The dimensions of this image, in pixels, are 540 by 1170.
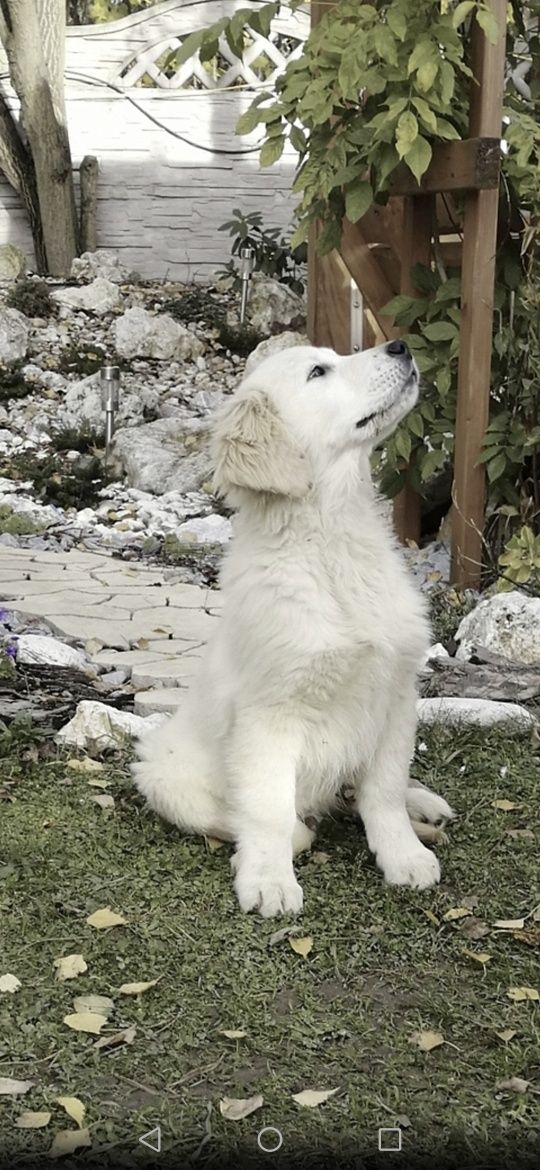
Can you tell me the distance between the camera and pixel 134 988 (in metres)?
2.58

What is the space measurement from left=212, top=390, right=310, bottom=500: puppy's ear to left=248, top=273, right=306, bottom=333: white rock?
318 inches

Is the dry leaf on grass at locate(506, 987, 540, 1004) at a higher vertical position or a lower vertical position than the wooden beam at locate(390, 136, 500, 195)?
lower

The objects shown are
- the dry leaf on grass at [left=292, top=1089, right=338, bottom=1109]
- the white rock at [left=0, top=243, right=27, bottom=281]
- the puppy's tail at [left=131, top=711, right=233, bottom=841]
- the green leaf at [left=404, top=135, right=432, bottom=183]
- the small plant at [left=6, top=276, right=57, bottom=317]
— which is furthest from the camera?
the white rock at [left=0, top=243, right=27, bottom=281]

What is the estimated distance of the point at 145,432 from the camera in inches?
342

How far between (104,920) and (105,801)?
735 mm

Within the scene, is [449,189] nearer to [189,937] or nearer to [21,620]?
[21,620]

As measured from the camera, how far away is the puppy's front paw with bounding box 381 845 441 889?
9.93ft

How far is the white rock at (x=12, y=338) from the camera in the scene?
33.5 feet

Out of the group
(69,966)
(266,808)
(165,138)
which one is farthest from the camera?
(165,138)

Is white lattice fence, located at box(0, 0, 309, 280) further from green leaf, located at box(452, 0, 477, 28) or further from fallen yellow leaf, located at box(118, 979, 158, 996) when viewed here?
fallen yellow leaf, located at box(118, 979, 158, 996)

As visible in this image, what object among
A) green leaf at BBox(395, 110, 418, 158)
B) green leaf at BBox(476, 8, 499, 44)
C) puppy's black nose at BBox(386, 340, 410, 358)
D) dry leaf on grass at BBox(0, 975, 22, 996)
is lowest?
dry leaf on grass at BBox(0, 975, 22, 996)

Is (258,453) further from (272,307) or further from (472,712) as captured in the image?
(272,307)

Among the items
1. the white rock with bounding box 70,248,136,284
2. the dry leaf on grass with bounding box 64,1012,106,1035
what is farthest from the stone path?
the white rock with bounding box 70,248,136,284

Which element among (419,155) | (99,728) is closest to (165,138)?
(419,155)
